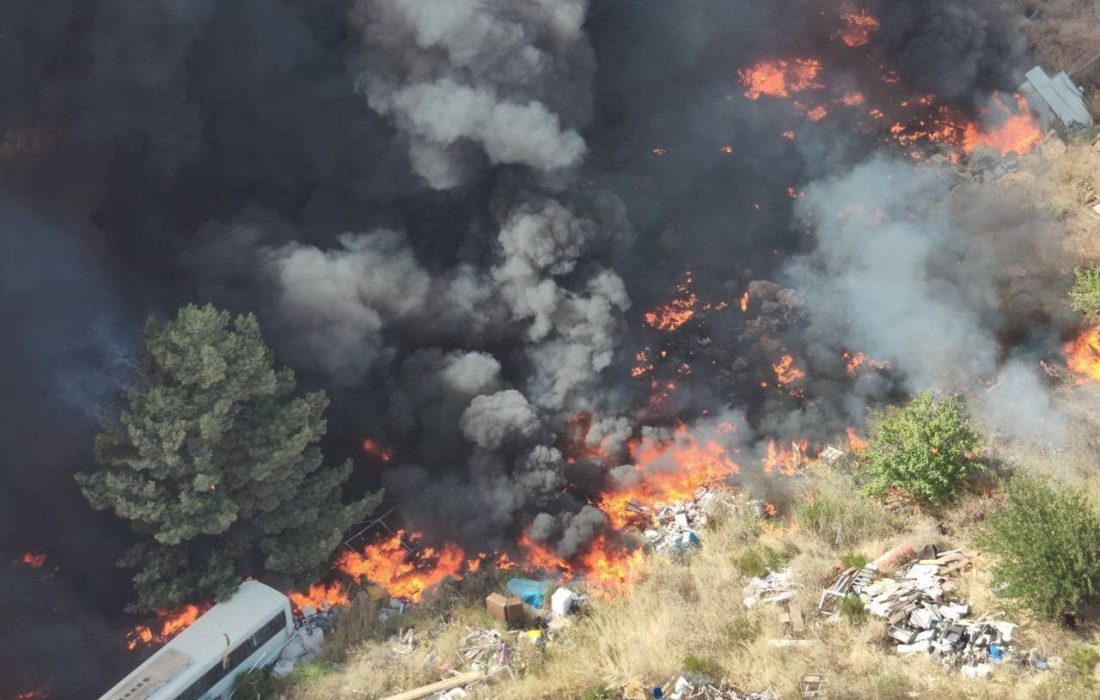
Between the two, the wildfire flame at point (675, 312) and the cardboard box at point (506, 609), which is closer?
the cardboard box at point (506, 609)

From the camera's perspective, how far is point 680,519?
798 inches

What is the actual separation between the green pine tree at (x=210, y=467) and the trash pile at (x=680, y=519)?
7.04 metres

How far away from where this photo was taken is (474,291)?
878 inches

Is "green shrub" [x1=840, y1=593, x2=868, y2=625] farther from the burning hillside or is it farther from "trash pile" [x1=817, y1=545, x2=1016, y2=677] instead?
the burning hillside

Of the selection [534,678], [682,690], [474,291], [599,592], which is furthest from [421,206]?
[682,690]

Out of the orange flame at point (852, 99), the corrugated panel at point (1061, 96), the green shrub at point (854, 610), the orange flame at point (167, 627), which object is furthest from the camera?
the orange flame at point (852, 99)

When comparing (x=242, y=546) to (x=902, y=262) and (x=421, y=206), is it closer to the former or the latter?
(x=421, y=206)

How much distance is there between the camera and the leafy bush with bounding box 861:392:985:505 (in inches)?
685

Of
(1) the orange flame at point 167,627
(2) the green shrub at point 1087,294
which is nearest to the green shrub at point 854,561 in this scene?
(2) the green shrub at point 1087,294

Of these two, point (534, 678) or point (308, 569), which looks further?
point (308, 569)

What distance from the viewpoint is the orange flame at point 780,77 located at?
28.7 meters

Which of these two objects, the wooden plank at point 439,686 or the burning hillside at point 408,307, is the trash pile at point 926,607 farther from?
the wooden plank at point 439,686

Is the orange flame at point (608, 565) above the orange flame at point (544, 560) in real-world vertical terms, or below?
below

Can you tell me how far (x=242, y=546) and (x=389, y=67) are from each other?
494 inches
